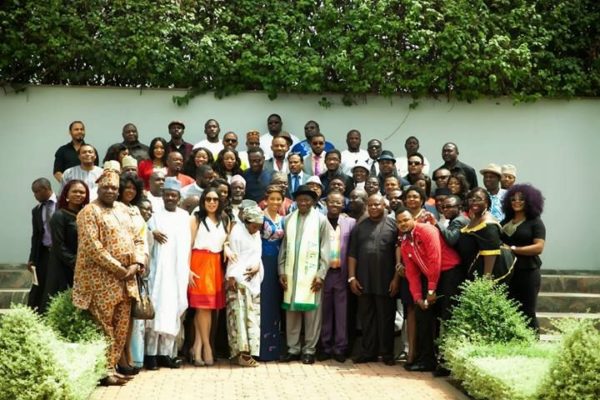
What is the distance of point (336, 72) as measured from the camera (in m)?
15.6

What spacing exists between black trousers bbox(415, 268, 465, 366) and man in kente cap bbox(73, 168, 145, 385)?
10.5ft

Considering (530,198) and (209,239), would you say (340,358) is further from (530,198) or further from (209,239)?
(530,198)

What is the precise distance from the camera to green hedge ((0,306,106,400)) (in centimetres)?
783

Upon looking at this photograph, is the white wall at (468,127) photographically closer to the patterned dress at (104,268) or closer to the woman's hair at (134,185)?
the woman's hair at (134,185)

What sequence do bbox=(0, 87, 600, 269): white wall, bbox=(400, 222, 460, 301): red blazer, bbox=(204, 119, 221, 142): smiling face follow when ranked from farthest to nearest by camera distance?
bbox=(0, 87, 600, 269): white wall → bbox=(204, 119, 221, 142): smiling face → bbox=(400, 222, 460, 301): red blazer

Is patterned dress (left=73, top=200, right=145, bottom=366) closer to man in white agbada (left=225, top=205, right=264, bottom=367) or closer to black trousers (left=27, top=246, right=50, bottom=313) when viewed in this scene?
black trousers (left=27, top=246, right=50, bottom=313)

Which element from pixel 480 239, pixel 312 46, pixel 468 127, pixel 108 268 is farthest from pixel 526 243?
pixel 312 46

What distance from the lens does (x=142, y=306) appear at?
9.87m

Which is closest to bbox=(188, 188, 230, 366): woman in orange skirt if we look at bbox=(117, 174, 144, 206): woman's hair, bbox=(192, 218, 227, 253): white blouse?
bbox=(192, 218, 227, 253): white blouse

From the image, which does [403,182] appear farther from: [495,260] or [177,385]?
[177,385]

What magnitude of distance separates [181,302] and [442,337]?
9.58 ft

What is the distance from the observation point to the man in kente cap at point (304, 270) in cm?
1138

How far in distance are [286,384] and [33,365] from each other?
9.58 ft

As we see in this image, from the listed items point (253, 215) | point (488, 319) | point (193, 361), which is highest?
point (253, 215)
